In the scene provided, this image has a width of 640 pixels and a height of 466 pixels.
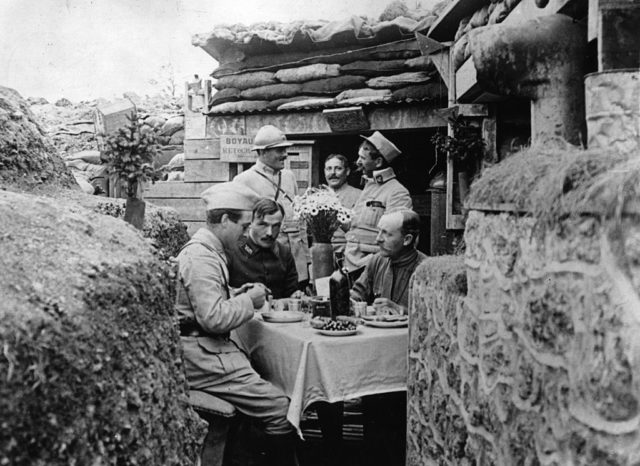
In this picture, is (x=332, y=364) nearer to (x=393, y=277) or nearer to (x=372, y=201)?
(x=393, y=277)

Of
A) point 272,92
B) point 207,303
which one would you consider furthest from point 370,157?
point 272,92

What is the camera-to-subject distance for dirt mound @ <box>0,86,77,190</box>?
3.75 metres

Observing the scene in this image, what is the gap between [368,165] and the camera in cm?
717

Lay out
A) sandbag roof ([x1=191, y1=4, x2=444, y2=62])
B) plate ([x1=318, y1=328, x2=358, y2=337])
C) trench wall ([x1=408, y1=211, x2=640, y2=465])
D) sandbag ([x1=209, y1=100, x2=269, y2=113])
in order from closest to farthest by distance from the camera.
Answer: trench wall ([x1=408, y1=211, x2=640, y2=465]), plate ([x1=318, y1=328, x2=358, y2=337]), sandbag roof ([x1=191, y1=4, x2=444, y2=62]), sandbag ([x1=209, y1=100, x2=269, y2=113])

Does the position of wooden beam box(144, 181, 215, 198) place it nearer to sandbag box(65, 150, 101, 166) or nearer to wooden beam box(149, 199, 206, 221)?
wooden beam box(149, 199, 206, 221)

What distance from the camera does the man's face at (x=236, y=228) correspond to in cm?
447

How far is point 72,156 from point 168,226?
10038 millimetres

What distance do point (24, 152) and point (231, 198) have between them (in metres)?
1.26

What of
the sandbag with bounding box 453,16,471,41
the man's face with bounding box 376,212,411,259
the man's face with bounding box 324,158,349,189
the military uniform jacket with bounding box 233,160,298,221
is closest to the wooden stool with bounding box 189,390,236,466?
the man's face with bounding box 376,212,411,259

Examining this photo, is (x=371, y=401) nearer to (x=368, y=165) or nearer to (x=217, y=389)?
(x=217, y=389)

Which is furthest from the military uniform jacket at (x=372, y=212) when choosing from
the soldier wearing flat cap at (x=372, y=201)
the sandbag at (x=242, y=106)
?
the sandbag at (x=242, y=106)

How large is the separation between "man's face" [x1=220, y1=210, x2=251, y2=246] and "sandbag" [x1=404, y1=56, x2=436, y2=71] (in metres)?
5.32

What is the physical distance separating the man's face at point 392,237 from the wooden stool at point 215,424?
69.6 inches

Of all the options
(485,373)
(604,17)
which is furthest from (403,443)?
(604,17)
